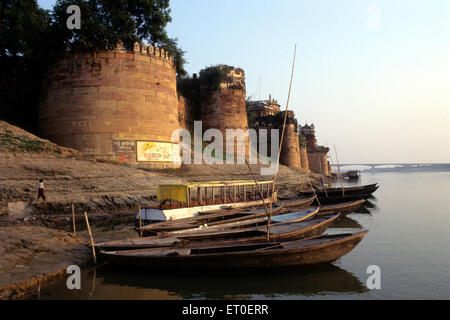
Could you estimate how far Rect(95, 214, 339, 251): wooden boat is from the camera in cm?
991

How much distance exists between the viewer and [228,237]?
37.5 ft

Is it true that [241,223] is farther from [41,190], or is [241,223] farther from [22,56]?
[22,56]

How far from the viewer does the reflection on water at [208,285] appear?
8141mm

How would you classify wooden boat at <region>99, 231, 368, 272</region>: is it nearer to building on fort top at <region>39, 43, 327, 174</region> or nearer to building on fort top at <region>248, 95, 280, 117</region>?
building on fort top at <region>39, 43, 327, 174</region>

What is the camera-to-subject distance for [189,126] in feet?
119

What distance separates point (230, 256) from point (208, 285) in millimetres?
883

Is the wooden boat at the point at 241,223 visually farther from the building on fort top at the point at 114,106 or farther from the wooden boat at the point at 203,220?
the building on fort top at the point at 114,106
